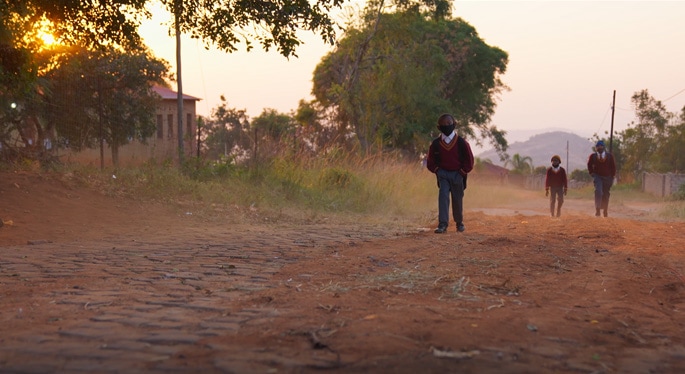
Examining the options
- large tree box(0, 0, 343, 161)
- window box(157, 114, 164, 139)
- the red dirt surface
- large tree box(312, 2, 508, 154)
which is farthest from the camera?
window box(157, 114, 164, 139)

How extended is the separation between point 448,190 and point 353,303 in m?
7.19

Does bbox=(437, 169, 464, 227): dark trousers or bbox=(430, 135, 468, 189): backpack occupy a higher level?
bbox=(430, 135, 468, 189): backpack

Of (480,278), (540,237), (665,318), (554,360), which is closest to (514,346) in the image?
(554,360)

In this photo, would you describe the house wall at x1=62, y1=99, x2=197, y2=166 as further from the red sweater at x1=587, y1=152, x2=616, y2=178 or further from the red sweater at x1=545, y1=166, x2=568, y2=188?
the red sweater at x1=587, y1=152, x2=616, y2=178

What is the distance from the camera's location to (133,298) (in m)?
6.21

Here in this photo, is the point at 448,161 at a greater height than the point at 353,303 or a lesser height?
greater

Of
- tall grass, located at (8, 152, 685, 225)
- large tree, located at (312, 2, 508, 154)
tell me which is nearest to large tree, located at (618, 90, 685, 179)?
large tree, located at (312, 2, 508, 154)

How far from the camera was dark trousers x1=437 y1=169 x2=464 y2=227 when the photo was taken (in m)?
12.6

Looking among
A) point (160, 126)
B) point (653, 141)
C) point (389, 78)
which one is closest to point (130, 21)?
point (389, 78)

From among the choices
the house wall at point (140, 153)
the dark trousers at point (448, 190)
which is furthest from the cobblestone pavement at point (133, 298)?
the house wall at point (140, 153)

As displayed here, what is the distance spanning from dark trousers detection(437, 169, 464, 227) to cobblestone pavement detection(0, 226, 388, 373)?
6.17 feet

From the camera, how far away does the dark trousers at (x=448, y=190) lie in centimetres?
1262

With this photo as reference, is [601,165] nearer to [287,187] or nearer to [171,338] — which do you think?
[287,187]

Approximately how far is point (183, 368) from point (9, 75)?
32.6 feet
